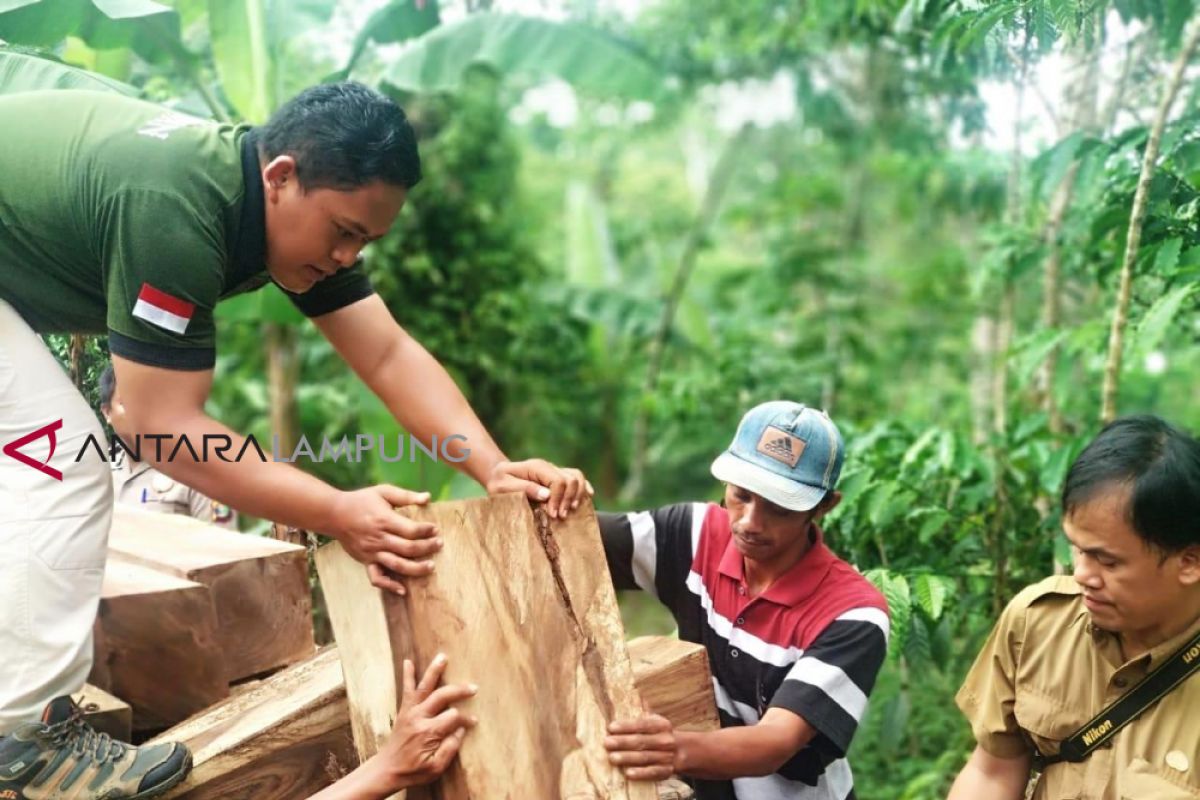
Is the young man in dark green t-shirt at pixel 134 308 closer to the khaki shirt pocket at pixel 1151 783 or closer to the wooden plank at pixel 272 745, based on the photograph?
the wooden plank at pixel 272 745

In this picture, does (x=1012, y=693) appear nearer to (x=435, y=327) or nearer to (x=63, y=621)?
(x=63, y=621)

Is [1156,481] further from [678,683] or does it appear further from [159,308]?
[159,308]

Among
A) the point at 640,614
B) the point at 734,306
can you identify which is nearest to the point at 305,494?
the point at 640,614

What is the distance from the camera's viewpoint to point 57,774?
70.2 inches

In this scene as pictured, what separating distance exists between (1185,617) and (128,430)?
6.03ft

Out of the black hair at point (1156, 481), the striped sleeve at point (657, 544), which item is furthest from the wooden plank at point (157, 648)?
the black hair at point (1156, 481)

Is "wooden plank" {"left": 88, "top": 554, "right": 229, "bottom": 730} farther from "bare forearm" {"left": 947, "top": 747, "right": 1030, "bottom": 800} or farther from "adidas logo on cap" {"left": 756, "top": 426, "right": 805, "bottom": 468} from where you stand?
"bare forearm" {"left": 947, "top": 747, "right": 1030, "bottom": 800}

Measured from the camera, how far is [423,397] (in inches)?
90.6

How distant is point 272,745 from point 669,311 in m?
5.95

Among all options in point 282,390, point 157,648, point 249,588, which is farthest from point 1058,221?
point 282,390

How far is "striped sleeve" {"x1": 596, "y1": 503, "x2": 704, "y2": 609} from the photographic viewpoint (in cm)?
237

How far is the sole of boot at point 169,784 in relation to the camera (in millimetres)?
1829

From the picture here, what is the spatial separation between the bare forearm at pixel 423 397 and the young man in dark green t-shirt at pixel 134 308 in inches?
12.6

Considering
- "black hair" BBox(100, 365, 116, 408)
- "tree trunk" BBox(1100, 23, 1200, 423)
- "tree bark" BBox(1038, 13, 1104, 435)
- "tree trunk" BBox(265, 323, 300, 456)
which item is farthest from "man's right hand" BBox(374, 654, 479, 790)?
"tree trunk" BBox(265, 323, 300, 456)
